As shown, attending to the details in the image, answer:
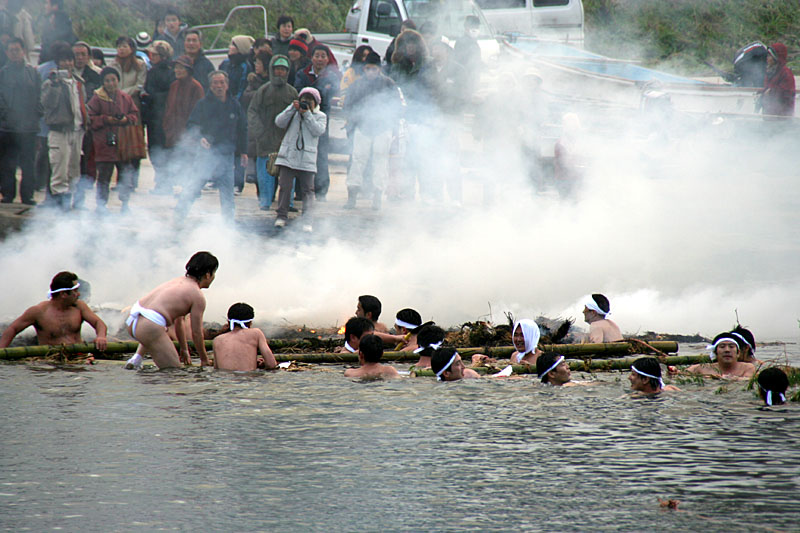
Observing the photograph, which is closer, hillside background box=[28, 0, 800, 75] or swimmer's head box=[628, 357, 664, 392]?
swimmer's head box=[628, 357, 664, 392]

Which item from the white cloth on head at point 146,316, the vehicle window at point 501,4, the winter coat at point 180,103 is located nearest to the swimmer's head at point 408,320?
the white cloth on head at point 146,316

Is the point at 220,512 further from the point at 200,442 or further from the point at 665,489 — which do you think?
the point at 665,489

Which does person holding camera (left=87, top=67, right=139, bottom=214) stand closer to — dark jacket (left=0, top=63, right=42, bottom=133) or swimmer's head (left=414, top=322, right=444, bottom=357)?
dark jacket (left=0, top=63, right=42, bottom=133)

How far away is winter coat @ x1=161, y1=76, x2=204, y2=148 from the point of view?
12.3 meters

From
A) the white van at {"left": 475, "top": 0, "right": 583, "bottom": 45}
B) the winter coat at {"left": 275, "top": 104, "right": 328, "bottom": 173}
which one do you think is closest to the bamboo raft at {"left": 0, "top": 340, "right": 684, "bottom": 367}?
the winter coat at {"left": 275, "top": 104, "right": 328, "bottom": 173}

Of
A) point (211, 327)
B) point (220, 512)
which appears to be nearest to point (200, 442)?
point (220, 512)

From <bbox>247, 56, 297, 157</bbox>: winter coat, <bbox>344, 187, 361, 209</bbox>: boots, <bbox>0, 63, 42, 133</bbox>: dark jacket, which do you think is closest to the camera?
<bbox>0, 63, 42, 133</bbox>: dark jacket

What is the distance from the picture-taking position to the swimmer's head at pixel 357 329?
8430 mm

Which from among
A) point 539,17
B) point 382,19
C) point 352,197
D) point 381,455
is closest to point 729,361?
point 381,455

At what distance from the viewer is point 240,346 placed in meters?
7.80

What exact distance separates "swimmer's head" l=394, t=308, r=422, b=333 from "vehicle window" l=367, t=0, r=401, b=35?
28.6 feet

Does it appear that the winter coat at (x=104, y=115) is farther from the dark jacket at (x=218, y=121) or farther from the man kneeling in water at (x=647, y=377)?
the man kneeling in water at (x=647, y=377)

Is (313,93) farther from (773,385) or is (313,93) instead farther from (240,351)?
(773,385)

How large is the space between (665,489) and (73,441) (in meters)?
3.37
